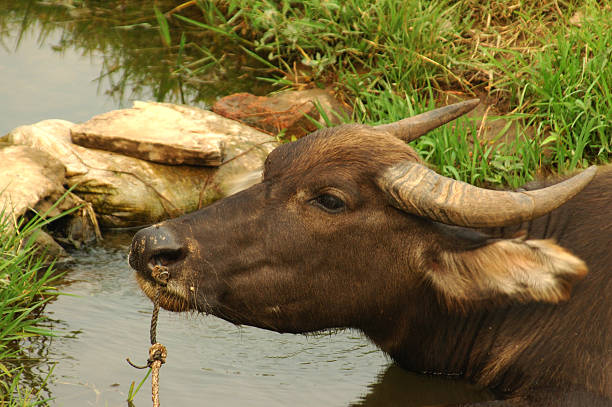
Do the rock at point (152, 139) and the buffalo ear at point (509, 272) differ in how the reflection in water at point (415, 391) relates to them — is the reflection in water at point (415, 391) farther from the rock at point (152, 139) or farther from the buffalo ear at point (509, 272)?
the rock at point (152, 139)

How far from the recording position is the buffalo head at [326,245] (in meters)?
3.77

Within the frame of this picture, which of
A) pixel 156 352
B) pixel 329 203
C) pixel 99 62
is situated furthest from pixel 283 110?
pixel 156 352

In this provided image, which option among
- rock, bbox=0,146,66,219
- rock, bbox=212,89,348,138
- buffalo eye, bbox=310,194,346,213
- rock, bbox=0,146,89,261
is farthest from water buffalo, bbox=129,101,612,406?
rock, bbox=212,89,348,138

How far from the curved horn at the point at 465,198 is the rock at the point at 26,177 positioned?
2.56 metres

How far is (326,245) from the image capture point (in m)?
3.93

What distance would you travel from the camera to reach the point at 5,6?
Result: 30.6 feet

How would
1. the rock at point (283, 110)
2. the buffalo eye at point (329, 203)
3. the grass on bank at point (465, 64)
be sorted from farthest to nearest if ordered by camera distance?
1. the rock at point (283, 110)
2. the grass on bank at point (465, 64)
3. the buffalo eye at point (329, 203)

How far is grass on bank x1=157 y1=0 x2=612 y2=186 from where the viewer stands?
6.36 m

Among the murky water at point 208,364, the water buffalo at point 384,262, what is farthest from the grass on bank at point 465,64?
the water buffalo at point 384,262

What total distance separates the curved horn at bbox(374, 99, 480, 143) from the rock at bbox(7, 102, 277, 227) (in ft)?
6.12

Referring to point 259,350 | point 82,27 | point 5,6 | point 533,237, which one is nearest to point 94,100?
point 82,27

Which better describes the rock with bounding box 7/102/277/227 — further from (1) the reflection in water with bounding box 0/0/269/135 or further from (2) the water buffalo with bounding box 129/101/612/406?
(2) the water buffalo with bounding box 129/101/612/406

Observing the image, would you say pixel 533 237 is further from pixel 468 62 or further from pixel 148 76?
pixel 148 76

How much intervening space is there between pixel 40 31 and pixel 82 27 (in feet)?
1.27
